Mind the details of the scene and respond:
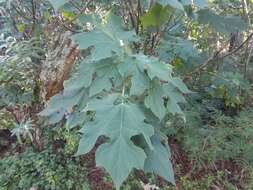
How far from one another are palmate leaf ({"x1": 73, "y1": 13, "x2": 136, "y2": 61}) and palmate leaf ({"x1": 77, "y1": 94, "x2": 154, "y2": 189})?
0.58 feet

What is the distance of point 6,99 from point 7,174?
463 millimetres

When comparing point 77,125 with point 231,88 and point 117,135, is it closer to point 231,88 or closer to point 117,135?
point 231,88

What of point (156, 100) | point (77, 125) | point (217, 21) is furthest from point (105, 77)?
point (77, 125)

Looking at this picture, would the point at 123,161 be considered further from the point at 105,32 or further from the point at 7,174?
the point at 7,174

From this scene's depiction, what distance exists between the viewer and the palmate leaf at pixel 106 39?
50.9 inches

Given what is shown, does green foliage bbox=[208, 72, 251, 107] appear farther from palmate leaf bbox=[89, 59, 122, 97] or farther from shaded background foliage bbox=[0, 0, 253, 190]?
palmate leaf bbox=[89, 59, 122, 97]

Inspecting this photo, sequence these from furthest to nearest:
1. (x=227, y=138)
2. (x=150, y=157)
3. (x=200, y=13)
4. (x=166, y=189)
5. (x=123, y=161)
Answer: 1. (x=227, y=138)
2. (x=166, y=189)
3. (x=200, y=13)
4. (x=150, y=157)
5. (x=123, y=161)

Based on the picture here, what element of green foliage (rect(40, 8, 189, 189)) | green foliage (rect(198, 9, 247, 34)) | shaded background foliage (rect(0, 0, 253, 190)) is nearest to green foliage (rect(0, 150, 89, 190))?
shaded background foliage (rect(0, 0, 253, 190))

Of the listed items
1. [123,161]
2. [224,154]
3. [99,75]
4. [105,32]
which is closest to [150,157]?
[123,161]

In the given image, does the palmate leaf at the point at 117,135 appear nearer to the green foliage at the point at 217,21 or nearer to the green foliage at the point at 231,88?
the green foliage at the point at 217,21

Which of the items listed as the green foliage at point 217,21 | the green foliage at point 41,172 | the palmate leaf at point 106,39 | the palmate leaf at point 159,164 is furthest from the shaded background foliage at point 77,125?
the palmate leaf at point 159,164

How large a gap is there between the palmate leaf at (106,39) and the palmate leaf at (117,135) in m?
0.18

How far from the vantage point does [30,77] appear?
2373mm

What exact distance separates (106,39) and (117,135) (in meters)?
0.36
